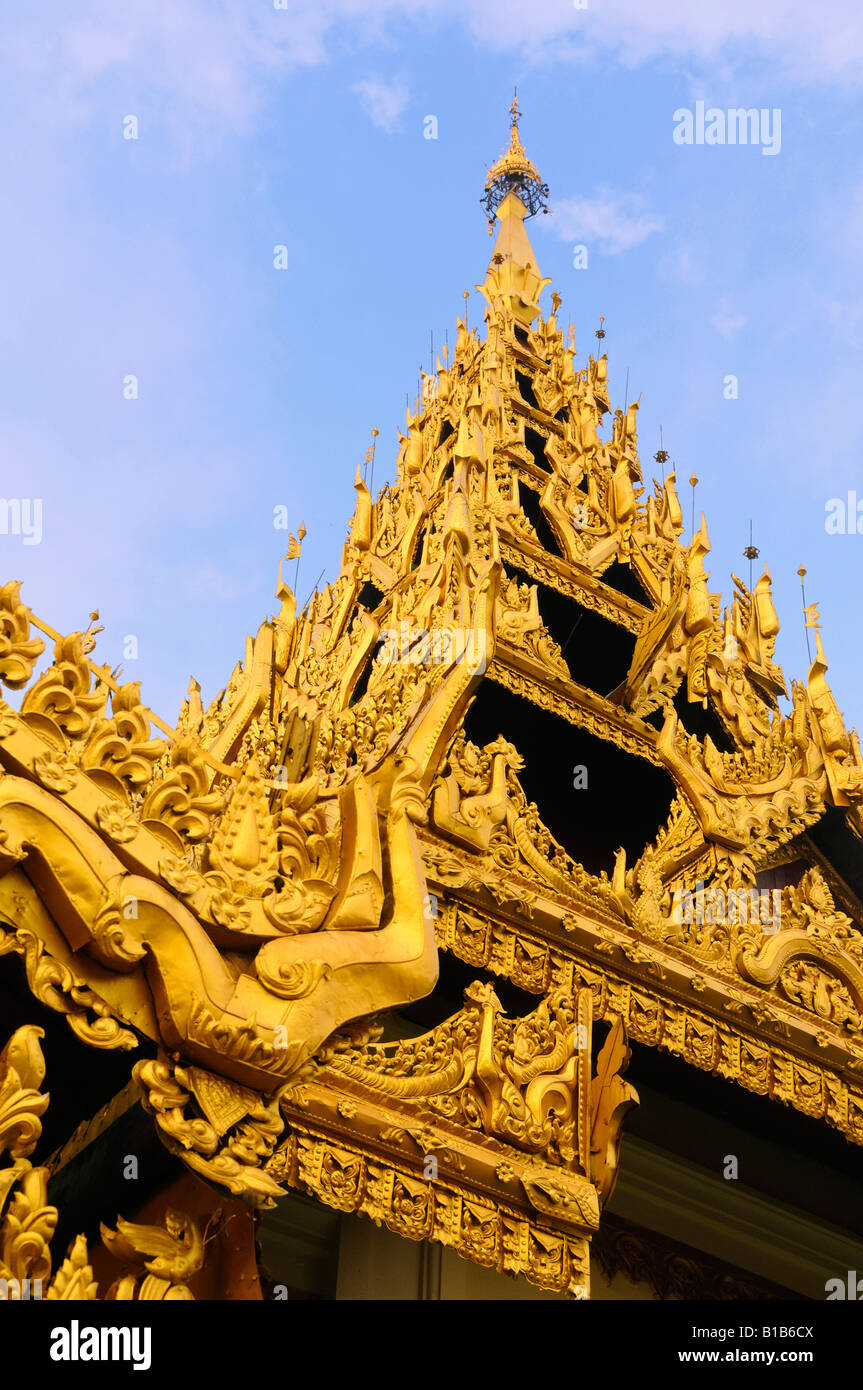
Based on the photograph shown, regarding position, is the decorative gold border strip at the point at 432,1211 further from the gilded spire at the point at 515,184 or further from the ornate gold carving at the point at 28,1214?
the gilded spire at the point at 515,184

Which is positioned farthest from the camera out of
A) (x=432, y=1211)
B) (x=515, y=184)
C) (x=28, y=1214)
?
(x=515, y=184)

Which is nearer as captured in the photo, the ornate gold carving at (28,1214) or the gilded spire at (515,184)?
the ornate gold carving at (28,1214)

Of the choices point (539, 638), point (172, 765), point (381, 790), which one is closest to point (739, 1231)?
point (539, 638)

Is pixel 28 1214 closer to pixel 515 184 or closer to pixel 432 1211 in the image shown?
pixel 432 1211

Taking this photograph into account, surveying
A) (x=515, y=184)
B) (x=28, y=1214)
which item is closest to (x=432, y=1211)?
(x=28, y=1214)

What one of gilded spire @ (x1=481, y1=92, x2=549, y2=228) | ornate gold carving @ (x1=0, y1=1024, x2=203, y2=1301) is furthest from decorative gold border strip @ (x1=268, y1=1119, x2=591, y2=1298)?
gilded spire @ (x1=481, y1=92, x2=549, y2=228)

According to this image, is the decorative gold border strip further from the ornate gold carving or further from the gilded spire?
the gilded spire

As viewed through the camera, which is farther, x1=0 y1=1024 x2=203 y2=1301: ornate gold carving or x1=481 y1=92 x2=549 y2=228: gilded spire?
x1=481 y1=92 x2=549 y2=228: gilded spire

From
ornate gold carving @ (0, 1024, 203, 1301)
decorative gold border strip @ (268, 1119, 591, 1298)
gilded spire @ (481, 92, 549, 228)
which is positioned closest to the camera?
ornate gold carving @ (0, 1024, 203, 1301)

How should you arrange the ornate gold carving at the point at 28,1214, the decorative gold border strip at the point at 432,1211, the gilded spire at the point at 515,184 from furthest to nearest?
the gilded spire at the point at 515,184 < the decorative gold border strip at the point at 432,1211 < the ornate gold carving at the point at 28,1214

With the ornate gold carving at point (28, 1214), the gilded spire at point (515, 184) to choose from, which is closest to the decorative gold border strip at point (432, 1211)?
the ornate gold carving at point (28, 1214)

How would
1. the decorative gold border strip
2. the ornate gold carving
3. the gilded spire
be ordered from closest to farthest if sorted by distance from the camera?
the ornate gold carving, the decorative gold border strip, the gilded spire

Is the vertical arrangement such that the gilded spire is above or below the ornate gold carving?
above
